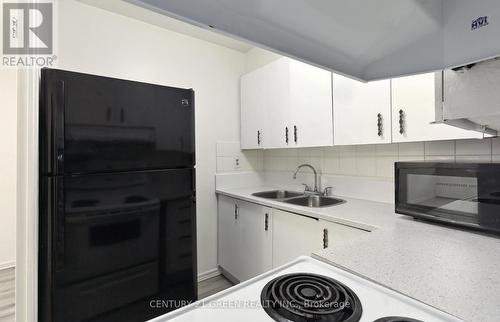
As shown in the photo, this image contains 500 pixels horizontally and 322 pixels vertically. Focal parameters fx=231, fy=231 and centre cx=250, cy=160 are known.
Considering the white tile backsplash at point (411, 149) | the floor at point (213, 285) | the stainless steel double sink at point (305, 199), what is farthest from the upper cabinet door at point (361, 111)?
the floor at point (213, 285)

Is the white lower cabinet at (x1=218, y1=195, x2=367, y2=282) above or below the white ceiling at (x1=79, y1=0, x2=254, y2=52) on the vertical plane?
below

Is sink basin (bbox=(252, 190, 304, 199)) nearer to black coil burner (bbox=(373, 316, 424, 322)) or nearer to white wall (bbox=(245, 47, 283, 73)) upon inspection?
white wall (bbox=(245, 47, 283, 73))

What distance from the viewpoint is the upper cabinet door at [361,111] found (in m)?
1.43

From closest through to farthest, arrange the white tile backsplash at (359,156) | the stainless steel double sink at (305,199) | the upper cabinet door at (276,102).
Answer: the white tile backsplash at (359,156) → the stainless steel double sink at (305,199) → the upper cabinet door at (276,102)

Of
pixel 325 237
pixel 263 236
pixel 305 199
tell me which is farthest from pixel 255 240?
pixel 325 237

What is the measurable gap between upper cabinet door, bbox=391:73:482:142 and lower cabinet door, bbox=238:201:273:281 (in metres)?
1.05

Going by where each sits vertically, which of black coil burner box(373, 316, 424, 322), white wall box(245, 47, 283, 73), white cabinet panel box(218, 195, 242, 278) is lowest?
white cabinet panel box(218, 195, 242, 278)

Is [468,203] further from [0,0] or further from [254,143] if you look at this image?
[0,0]

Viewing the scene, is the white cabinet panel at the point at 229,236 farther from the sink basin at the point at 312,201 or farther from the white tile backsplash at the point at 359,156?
the sink basin at the point at 312,201

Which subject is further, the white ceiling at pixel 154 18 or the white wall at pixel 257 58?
the white wall at pixel 257 58

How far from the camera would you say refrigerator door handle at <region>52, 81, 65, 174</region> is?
1062 millimetres

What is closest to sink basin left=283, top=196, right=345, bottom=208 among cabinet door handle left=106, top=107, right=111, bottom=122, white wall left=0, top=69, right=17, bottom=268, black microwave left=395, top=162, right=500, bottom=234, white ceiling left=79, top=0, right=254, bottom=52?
black microwave left=395, top=162, right=500, bottom=234

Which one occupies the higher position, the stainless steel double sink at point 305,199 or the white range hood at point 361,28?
the white range hood at point 361,28

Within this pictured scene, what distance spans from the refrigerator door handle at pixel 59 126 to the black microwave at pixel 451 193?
1707mm
